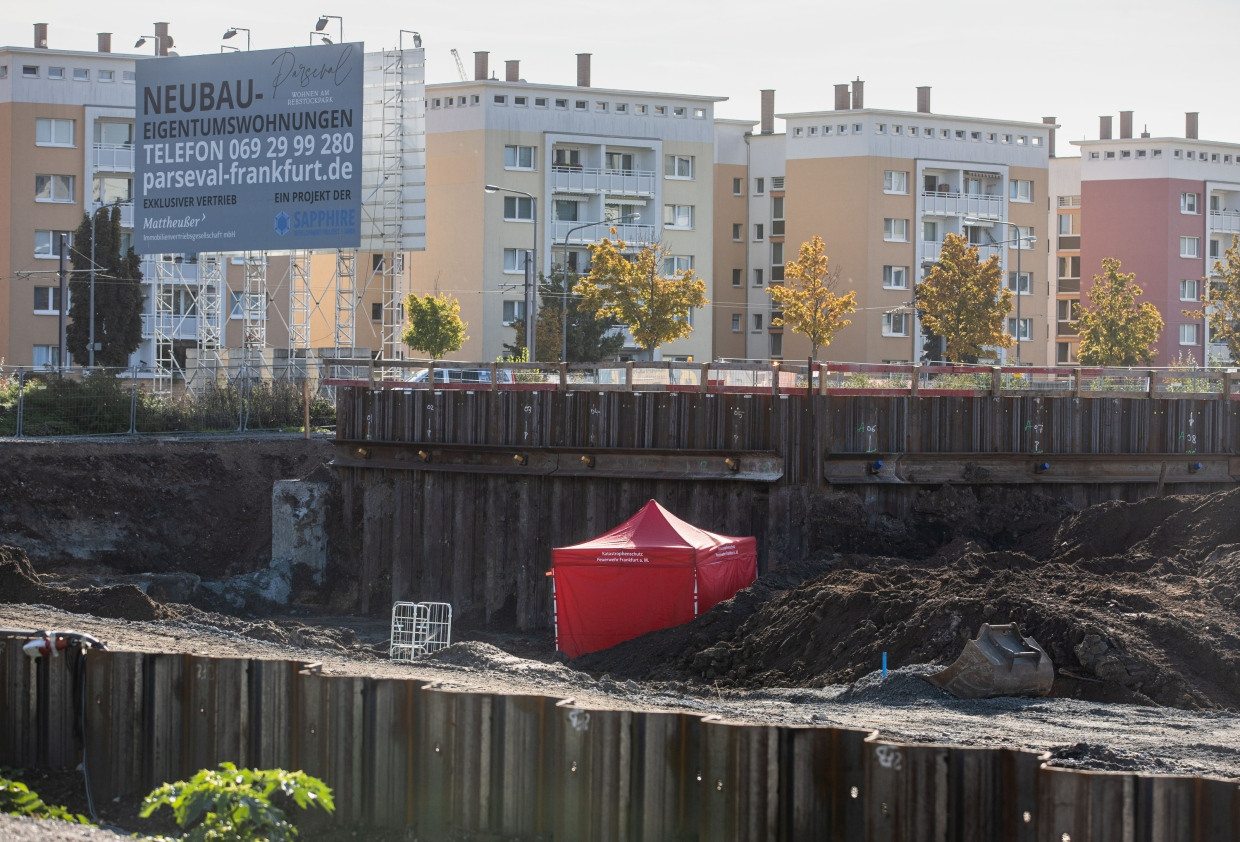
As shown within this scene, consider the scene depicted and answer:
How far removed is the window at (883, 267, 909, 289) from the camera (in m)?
71.6

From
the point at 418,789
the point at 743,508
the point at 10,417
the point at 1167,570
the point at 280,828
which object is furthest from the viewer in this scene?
the point at 10,417

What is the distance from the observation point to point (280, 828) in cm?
933

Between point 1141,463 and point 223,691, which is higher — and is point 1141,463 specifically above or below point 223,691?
above

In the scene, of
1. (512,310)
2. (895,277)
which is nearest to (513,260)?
(512,310)

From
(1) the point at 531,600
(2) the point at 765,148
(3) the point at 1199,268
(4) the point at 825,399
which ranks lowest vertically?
(1) the point at 531,600

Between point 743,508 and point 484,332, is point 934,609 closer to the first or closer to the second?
point 743,508

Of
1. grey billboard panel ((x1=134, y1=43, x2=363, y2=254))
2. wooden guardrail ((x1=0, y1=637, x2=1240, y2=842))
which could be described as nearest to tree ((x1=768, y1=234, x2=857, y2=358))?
grey billboard panel ((x1=134, y1=43, x2=363, y2=254))

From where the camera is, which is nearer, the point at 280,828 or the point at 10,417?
the point at 280,828

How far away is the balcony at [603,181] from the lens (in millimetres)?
66875

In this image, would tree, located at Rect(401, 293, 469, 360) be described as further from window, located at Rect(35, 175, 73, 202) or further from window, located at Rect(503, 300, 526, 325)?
window, located at Rect(35, 175, 73, 202)

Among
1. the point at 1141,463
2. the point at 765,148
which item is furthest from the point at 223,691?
the point at 765,148

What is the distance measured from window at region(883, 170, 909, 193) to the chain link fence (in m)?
40.6

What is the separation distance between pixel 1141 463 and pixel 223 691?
18.1m

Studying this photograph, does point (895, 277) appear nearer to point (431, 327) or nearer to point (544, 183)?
point (544, 183)
